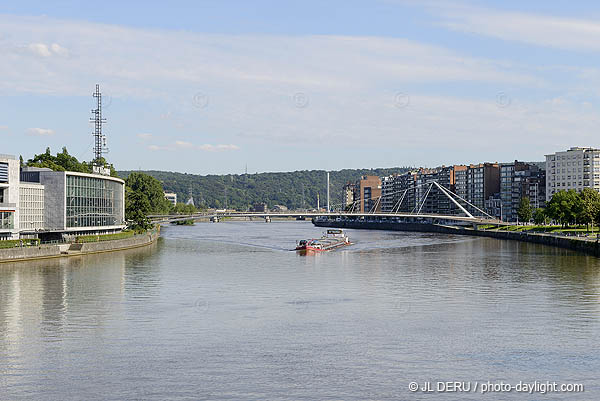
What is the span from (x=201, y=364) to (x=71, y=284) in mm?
21289

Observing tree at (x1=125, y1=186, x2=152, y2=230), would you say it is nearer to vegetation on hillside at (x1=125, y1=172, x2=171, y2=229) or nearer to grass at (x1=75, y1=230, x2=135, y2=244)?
vegetation on hillside at (x1=125, y1=172, x2=171, y2=229)

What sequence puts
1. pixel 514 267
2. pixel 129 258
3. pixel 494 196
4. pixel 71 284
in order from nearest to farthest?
pixel 71 284 → pixel 514 267 → pixel 129 258 → pixel 494 196

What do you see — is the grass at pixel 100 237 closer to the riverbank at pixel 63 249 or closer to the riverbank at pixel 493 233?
the riverbank at pixel 63 249

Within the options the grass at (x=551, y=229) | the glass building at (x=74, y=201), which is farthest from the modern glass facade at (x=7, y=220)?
the grass at (x=551, y=229)

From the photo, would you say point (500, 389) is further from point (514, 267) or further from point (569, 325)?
point (514, 267)

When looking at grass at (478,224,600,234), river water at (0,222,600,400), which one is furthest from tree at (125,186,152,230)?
grass at (478,224,600,234)

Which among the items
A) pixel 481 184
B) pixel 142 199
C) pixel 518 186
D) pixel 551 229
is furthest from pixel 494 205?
pixel 142 199

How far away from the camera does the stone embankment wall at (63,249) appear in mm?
54594

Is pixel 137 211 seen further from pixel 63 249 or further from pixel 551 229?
pixel 551 229

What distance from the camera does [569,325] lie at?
1146 inches

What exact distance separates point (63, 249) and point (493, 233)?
65.4 metres

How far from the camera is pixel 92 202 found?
237 feet

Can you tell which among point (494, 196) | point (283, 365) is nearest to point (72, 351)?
A: point (283, 365)

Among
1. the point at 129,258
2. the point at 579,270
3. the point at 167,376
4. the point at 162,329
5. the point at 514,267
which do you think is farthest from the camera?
the point at 129,258
